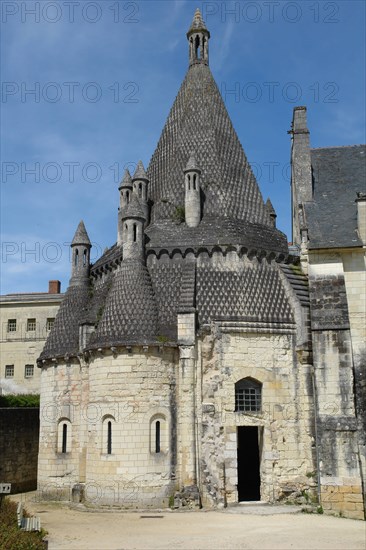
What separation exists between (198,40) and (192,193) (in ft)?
31.7

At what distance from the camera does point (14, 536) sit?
1204cm

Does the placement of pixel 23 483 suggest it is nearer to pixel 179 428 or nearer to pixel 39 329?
pixel 179 428

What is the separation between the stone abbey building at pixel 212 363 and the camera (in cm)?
1973

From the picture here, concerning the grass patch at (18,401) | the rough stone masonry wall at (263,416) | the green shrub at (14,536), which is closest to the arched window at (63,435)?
the rough stone masonry wall at (263,416)

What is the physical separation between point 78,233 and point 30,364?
21.4m

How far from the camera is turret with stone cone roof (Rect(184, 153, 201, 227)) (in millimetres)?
24078

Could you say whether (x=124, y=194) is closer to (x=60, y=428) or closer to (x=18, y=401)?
(x=60, y=428)

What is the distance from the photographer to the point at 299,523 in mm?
16672

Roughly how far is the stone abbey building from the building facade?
67.9 feet

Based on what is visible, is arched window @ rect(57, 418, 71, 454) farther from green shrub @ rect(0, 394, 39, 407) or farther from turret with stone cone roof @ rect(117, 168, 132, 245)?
green shrub @ rect(0, 394, 39, 407)

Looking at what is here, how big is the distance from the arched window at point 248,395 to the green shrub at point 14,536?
837cm

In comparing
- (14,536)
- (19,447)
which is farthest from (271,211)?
(14,536)

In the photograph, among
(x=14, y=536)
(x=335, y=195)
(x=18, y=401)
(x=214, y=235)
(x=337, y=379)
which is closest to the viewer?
(x=14, y=536)

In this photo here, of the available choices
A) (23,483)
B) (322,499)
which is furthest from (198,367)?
(23,483)
